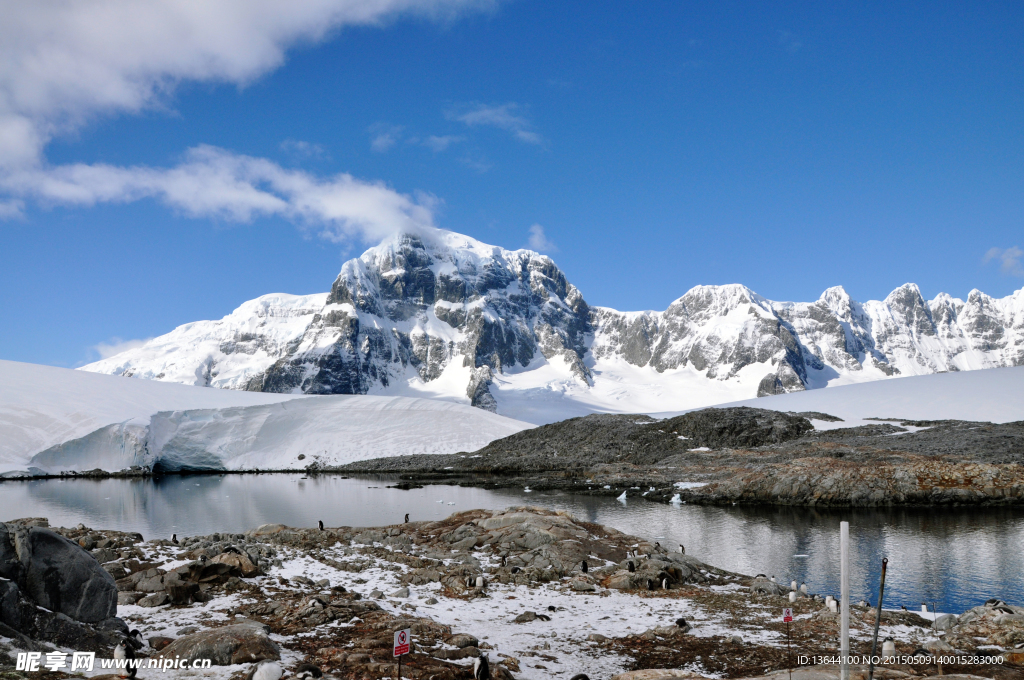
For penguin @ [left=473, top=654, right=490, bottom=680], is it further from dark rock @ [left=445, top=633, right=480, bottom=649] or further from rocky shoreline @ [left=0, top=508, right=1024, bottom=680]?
dark rock @ [left=445, top=633, right=480, bottom=649]

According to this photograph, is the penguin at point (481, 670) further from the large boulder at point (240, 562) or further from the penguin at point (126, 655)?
the large boulder at point (240, 562)

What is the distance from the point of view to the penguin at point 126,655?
8.21 m

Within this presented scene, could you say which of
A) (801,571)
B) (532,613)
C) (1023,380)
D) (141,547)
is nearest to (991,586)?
(801,571)

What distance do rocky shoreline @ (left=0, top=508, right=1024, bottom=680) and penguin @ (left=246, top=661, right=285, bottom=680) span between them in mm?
563

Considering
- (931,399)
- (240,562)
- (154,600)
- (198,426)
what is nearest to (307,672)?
(154,600)

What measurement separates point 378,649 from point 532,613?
13.3ft

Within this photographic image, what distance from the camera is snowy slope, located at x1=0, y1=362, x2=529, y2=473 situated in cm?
6006

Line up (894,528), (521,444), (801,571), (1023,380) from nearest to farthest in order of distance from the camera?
(801,571)
(894,528)
(1023,380)
(521,444)

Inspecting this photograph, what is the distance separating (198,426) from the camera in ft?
232

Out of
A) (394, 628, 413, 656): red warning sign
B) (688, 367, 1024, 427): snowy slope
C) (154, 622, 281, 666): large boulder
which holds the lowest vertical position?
(154, 622, 281, 666): large boulder

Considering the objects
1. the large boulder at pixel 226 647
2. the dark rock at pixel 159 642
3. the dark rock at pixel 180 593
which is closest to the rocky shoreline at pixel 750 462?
the dark rock at pixel 180 593

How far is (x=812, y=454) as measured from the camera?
167ft

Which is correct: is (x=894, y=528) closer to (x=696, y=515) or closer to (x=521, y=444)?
(x=696, y=515)

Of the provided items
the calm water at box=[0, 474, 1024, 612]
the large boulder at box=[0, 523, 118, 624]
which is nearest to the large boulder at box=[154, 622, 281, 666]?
the large boulder at box=[0, 523, 118, 624]
